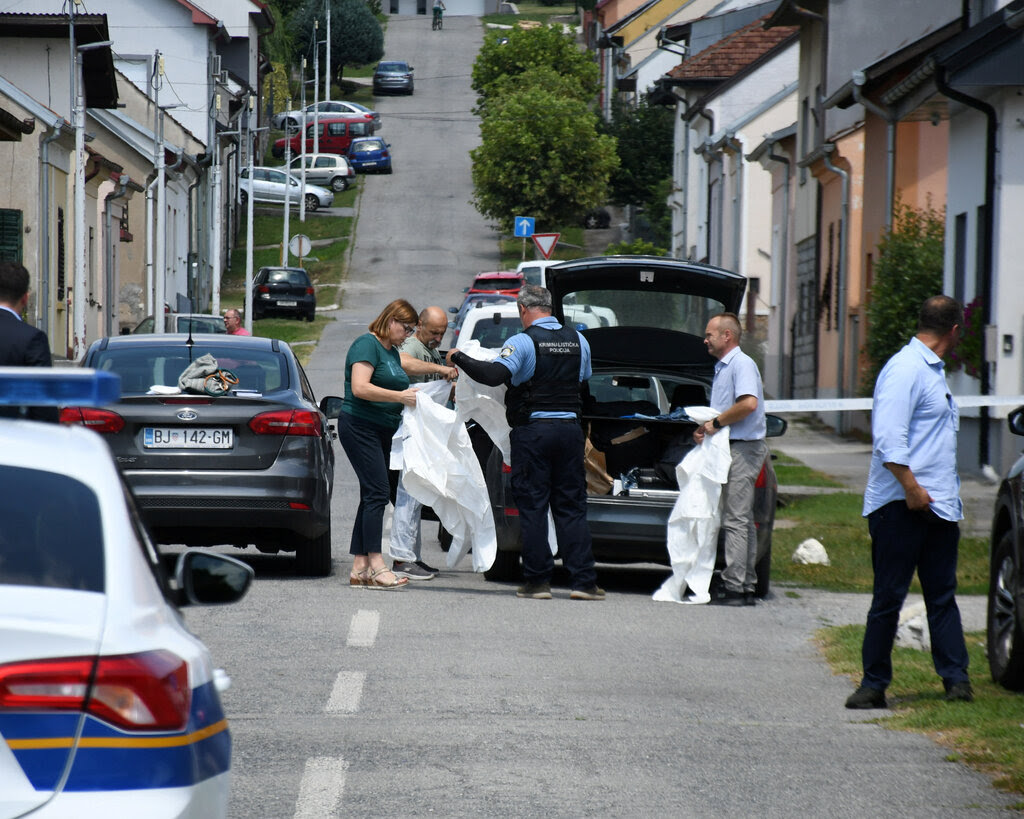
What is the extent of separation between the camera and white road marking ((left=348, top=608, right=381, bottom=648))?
29.2 feet

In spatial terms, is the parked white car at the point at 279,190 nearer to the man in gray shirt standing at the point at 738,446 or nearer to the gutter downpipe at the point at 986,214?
the gutter downpipe at the point at 986,214

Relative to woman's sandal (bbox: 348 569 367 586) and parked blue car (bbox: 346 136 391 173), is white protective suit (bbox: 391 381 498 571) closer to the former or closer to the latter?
woman's sandal (bbox: 348 569 367 586)

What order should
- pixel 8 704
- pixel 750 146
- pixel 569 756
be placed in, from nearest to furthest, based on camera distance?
pixel 8 704 < pixel 569 756 < pixel 750 146

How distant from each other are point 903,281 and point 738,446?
11751 mm

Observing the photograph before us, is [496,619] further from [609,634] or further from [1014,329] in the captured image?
[1014,329]

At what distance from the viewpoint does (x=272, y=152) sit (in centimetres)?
8031

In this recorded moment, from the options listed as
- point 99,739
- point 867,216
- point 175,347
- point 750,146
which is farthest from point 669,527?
point 750,146

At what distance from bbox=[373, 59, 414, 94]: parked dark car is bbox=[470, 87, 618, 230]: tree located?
1194 inches

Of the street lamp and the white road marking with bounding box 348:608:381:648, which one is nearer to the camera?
the white road marking with bounding box 348:608:381:648

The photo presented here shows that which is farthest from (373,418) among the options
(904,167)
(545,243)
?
(545,243)

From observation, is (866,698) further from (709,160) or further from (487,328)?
(709,160)

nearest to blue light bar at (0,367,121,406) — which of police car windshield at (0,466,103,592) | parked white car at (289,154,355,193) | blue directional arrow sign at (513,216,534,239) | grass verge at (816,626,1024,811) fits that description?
police car windshield at (0,466,103,592)

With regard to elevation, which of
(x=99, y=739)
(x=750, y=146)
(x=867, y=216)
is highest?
(x=750, y=146)

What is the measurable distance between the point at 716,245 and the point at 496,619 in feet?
121
